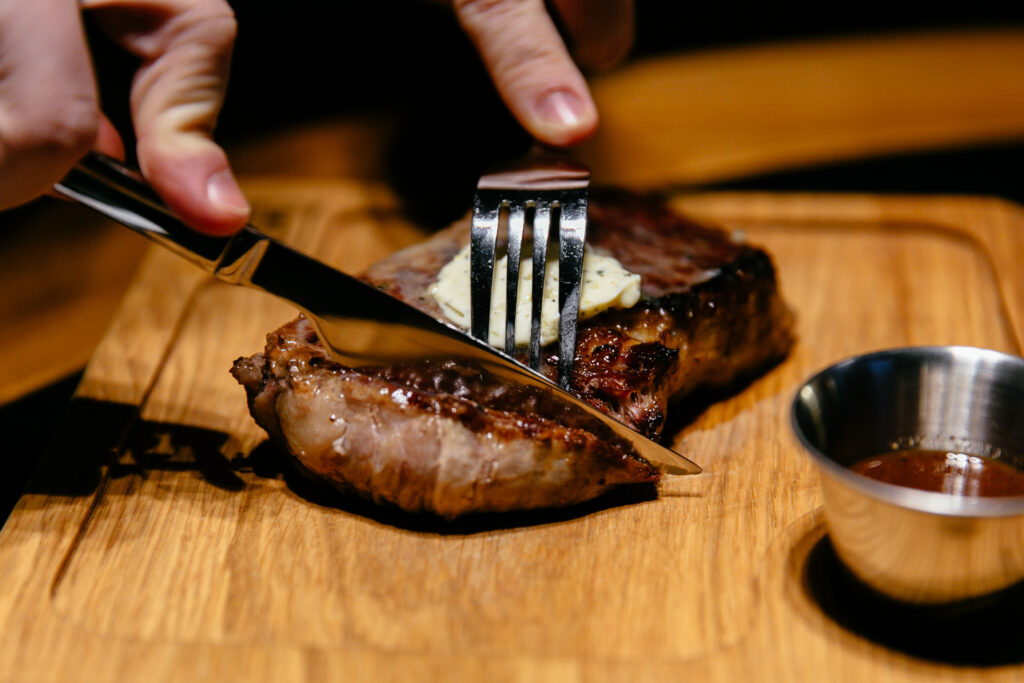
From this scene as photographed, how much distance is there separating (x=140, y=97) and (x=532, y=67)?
46.1 inches

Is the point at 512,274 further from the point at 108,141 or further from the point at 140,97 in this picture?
the point at 108,141

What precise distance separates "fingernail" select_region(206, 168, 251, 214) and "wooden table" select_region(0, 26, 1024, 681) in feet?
2.76

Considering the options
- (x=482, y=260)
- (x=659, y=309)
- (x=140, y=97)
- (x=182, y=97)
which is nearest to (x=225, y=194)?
(x=182, y=97)

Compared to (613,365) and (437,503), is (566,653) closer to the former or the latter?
(437,503)

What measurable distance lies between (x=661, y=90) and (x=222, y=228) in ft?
11.6

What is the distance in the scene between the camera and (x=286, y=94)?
5.39 metres

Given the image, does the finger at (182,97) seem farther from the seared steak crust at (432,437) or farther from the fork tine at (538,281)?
the fork tine at (538,281)

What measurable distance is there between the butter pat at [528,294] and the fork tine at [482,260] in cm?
3

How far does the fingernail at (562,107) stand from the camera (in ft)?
9.83

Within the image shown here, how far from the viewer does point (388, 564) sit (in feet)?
7.93

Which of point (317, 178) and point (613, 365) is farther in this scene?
point (317, 178)

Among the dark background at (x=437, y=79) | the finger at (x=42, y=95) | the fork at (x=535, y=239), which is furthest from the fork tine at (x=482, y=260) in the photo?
the dark background at (x=437, y=79)

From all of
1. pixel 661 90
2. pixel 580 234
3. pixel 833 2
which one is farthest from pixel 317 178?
pixel 833 2

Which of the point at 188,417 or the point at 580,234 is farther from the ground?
the point at 580,234
